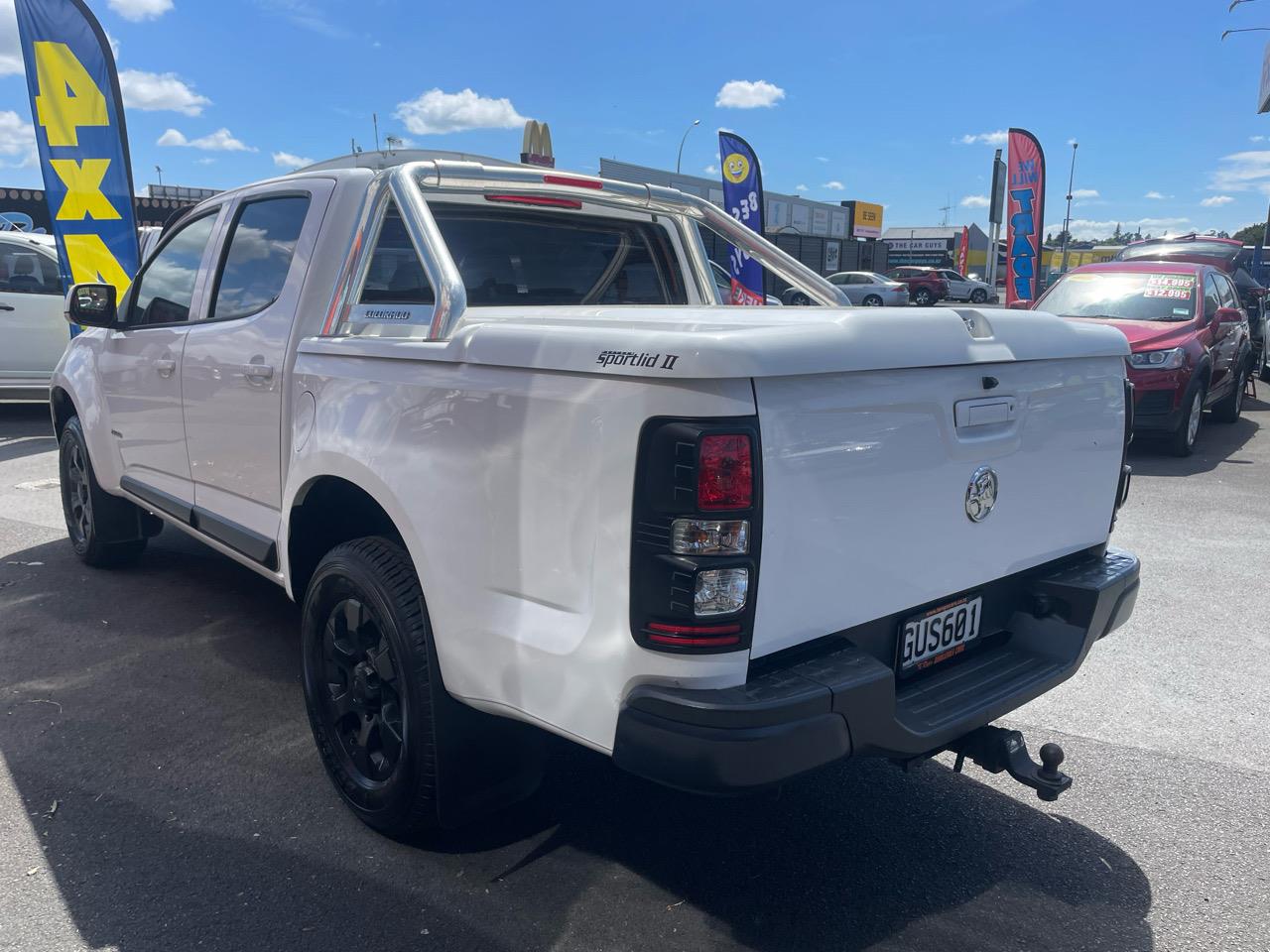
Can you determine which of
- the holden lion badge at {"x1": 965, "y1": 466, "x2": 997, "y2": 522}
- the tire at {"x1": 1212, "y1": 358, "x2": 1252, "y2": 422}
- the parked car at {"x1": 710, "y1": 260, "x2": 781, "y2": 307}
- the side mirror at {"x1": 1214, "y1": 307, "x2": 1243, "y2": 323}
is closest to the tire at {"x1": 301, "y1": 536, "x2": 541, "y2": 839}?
the holden lion badge at {"x1": 965, "y1": 466, "x2": 997, "y2": 522}

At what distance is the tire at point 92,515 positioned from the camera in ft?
17.0

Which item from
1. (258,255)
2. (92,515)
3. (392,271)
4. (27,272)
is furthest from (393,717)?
(27,272)

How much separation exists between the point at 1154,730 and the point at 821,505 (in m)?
2.39

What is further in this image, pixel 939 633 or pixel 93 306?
pixel 93 306

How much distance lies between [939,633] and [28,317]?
10.8m

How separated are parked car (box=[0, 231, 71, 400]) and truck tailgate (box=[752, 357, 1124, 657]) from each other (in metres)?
10.5

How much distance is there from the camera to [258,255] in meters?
3.65

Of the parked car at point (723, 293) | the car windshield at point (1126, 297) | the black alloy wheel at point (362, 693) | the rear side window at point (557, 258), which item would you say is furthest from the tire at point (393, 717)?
the car windshield at point (1126, 297)

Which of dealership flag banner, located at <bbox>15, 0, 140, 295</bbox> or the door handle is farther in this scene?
dealership flag banner, located at <bbox>15, 0, 140, 295</bbox>

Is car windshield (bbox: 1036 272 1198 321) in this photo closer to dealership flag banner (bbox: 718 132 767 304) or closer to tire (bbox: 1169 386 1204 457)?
tire (bbox: 1169 386 1204 457)

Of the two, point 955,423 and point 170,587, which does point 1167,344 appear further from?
point 170,587

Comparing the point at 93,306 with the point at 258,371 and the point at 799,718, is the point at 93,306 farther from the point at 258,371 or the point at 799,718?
the point at 799,718

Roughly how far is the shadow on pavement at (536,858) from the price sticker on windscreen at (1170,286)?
8265mm

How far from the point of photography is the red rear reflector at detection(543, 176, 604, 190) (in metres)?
3.50
